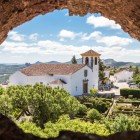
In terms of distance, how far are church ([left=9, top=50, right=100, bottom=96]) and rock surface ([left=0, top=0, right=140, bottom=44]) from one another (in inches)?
2061

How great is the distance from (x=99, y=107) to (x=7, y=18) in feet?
130

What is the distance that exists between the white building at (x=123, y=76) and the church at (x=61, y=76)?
126 feet

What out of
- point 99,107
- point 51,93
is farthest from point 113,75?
point 51,93

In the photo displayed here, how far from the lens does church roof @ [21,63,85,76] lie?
60250mm

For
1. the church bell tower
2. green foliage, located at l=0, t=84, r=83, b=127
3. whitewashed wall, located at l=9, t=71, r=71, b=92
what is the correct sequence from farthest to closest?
1. the church bell tower
2. whitewashed wall, located at l=9, t=71, r=71, b=92
3. green foliage, located at l=0, t=84, r=83, b=127

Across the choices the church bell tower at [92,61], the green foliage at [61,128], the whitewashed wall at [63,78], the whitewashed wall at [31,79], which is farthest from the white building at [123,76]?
the green foliage at [61,128]

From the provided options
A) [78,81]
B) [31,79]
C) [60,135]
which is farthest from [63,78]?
[60,135]

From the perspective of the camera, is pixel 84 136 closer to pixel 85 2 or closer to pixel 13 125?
pixel 13 125

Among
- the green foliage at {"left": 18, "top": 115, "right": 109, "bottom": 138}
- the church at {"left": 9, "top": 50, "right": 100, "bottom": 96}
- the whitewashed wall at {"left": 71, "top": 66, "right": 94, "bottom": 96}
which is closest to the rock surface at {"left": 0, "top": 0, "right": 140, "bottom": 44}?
the green foliage at {"left": 18, "top": 115, "right": 109, "bottom": 138}

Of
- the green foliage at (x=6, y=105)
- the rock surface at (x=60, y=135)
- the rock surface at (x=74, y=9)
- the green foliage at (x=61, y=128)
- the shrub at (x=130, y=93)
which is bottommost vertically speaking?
the shrub at (x=130, y=93)

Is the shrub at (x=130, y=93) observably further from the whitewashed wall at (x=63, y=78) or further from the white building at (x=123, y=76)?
the white building at (x=123, y=76)

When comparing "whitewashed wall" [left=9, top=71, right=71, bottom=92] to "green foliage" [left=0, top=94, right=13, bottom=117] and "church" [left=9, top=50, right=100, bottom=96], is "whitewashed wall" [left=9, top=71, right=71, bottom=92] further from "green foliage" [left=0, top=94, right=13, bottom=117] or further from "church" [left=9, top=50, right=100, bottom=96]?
"green foliage" [left=0, top=94, right=13, bottom=117]

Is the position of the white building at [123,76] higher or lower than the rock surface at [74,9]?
lower

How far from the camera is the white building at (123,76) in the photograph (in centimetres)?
10257
